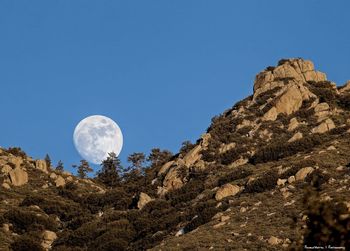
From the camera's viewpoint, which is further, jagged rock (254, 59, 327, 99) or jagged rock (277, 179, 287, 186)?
jagged rock (254, 59, 327, 99)

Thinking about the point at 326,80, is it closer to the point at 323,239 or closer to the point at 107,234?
the point at 107,234

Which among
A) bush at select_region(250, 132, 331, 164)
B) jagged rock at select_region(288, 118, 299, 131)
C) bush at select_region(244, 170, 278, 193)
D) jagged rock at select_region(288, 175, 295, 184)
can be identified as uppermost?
jagged rock at select_region(288, 118, 299, 131)

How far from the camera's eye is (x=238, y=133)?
232 ft

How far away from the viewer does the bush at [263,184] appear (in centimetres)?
4800

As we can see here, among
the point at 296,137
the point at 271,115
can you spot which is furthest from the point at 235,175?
the point at 271,115

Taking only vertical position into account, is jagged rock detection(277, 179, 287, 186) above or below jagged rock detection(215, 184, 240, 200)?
below

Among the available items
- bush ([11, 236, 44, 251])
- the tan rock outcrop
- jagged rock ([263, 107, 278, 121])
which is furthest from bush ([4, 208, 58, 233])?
jagged rock ([263, 107, 278, 121])

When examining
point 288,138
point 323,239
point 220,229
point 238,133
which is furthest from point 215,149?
point 323,239

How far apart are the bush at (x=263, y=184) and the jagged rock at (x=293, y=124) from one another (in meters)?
18.4

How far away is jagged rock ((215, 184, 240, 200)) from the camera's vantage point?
4988 cm

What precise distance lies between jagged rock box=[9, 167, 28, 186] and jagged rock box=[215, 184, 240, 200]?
→ 25.1m

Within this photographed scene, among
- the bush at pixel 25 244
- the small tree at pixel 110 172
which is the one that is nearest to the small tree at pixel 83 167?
the small tree at pixel 110 172

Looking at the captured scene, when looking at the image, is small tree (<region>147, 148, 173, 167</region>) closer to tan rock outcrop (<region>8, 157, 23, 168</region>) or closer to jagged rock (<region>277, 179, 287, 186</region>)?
tan rock outcrop (<region>8, 157, 23, 168</region>)

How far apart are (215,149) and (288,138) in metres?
8.39
